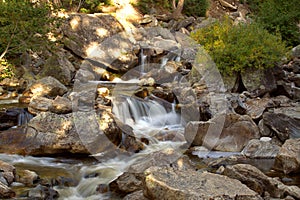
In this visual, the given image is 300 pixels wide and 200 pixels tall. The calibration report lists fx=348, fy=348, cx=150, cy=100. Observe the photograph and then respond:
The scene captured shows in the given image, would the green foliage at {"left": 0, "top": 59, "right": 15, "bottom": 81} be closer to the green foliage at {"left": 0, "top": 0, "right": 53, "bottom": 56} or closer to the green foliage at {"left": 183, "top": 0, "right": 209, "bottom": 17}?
the green foliage at {"left": 0, "top": 0, "right": 53, "bottom": 56}

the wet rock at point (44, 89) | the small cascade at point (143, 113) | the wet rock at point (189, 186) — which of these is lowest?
the wet rock at point (189, 186)

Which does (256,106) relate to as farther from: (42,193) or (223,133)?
(42,193)

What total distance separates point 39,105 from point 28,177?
15.1 ft

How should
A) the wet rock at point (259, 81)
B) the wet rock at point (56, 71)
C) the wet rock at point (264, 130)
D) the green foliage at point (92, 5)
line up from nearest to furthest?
the wet rock at point (264, 130) < the wet rock at point (259, 81) < the wet rock at point (56, 71) < the green foliage at point (92, 5)

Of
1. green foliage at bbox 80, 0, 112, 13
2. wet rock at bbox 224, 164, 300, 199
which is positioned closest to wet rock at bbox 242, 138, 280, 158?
wet rock at bbox 224, 164, 300, 199

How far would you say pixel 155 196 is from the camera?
533cm

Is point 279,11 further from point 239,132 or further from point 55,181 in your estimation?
point 55,181

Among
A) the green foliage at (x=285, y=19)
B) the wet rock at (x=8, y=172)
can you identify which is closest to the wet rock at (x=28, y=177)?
the wet rock at (x=8, y=172)

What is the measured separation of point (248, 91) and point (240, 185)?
8.43 metres

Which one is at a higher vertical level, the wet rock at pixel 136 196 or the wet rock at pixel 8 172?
the wet rock at pixel 8 172

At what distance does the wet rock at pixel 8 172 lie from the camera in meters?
6.55

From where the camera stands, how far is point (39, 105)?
11078mm

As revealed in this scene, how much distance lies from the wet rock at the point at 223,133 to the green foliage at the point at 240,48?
443cm

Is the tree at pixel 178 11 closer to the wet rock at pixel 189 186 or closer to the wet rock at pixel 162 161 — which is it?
the wet rock at pixel 162 161
